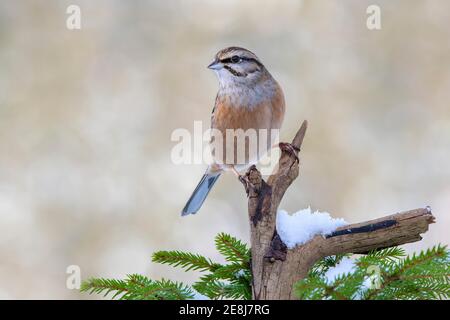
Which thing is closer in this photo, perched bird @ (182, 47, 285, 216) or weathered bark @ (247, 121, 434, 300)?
weathered bark @ (247, 121, 434, 300)

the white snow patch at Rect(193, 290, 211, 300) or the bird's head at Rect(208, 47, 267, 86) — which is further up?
the bird's head at Rect(208, 47, 267, 86)

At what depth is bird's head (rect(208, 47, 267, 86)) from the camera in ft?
11.3

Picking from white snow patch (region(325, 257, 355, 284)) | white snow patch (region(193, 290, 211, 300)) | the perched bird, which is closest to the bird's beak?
the perched bird

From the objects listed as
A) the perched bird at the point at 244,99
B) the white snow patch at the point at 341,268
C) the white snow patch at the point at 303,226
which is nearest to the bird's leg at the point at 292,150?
the white snow patch at the point at 303,226

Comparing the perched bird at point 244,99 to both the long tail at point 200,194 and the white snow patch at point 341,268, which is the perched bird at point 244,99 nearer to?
the long tail at point 200,194

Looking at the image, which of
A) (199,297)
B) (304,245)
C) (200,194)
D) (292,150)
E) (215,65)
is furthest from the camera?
(200,194)

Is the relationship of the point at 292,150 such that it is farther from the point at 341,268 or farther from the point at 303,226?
the point at 341,268

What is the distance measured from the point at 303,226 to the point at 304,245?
0.33 ft

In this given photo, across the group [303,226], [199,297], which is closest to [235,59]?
[303,226]

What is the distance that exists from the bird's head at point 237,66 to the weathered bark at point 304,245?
1.37 m

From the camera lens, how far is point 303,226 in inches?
90.0

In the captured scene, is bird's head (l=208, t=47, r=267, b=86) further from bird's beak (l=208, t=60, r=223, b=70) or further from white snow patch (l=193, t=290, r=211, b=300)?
white snow patch (l=193, t=290, r=211, b=300)

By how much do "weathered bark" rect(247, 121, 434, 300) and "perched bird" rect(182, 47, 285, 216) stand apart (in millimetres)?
1182
